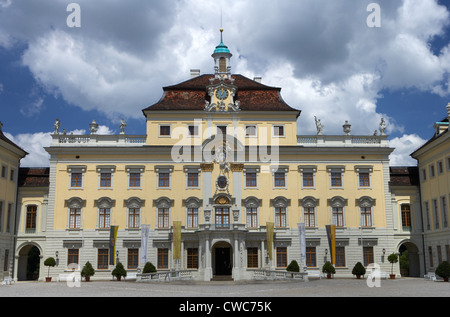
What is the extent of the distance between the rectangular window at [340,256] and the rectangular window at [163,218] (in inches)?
573

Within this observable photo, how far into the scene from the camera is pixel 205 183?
141 ft

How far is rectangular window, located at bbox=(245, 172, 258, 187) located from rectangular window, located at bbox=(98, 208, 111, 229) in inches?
470

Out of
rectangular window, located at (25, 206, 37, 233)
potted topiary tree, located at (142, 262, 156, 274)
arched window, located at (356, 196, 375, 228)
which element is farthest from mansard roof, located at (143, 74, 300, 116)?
potted topiary tree, located at (142, 262, 156, 274)

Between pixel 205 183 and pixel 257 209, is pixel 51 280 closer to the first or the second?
pixel 205 183

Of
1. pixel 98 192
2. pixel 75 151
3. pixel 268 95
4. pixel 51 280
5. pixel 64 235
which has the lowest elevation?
pixel 51 280

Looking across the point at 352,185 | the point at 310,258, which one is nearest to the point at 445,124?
the point at 352,185

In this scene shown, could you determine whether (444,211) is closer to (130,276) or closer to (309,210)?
(309,210)

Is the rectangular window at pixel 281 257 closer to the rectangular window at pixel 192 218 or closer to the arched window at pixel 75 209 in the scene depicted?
the rectangular window at pixel 192 218

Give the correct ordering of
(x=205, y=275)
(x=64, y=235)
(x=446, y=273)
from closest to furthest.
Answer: (x=446, y=273) < (x=205, y=275) < (x=64, y=235)

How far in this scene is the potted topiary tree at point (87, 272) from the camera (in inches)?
1535

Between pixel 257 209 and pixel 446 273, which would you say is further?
pixel 257 209

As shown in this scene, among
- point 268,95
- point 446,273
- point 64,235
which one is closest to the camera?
point 446,273

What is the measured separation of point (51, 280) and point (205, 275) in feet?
41.4

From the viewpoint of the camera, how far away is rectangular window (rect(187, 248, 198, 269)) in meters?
41.6
